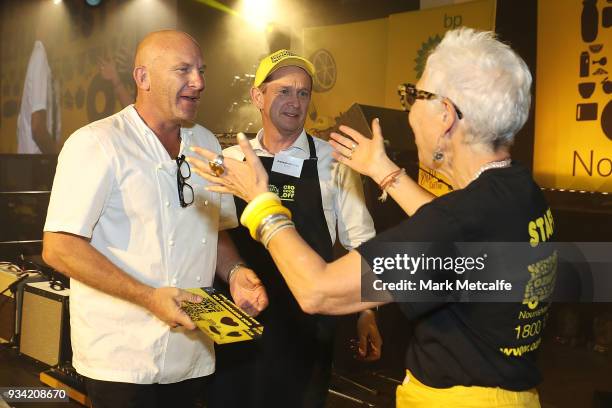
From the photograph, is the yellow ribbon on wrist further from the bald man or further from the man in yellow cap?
the man in yellow cap

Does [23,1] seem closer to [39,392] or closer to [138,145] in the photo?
[39,392]

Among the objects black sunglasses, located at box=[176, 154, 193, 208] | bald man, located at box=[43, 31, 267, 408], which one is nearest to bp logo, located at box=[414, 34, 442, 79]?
bald man, located at box=[43, 31, 267, 408]

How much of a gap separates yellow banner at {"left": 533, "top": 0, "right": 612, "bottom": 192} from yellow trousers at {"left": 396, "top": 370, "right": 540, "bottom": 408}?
3407 millimetres

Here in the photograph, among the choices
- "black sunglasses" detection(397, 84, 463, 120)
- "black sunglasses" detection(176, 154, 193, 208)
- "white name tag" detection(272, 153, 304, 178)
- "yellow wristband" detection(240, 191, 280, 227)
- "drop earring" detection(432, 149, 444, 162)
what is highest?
"black sunglasses" detection(397, 84, 463, 120)

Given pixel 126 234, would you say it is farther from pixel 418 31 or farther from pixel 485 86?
pixel 418 31

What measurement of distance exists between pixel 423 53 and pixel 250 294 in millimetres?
4082

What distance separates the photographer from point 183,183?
2.05 metres

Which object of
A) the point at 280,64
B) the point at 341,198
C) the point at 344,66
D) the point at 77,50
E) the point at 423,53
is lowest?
the point at 341,198

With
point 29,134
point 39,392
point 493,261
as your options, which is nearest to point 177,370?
point 493,261

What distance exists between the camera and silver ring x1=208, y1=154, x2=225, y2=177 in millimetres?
1627

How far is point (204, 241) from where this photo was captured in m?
2.12

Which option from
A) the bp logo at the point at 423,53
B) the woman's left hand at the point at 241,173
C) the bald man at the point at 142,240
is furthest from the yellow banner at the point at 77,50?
the woman's left hand at the point at 241,173

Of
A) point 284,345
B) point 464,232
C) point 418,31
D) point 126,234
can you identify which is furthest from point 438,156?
point 418,31

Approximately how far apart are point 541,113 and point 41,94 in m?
6.37
